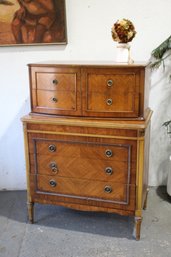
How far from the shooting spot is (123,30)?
1.98 m

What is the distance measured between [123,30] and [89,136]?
0.73 meters

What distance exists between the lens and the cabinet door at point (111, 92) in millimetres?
1883

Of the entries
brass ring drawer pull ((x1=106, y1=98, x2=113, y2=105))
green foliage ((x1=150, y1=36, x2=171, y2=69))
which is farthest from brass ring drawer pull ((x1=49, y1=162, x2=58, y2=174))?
green foliage ((x1=150, y1=36, x2=171, y2=69))

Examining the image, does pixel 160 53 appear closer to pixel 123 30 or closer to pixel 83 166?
pixel 123 30

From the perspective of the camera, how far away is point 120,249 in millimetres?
2004

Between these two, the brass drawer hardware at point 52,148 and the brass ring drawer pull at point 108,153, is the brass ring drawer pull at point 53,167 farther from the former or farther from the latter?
the brass ring drawer pull at point 108,153

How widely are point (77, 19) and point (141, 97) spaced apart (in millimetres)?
967

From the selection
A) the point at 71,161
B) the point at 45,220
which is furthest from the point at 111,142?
the point at 45,220

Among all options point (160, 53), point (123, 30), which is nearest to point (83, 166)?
point (123, 30)

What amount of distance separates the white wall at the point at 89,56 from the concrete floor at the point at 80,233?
1.28ft

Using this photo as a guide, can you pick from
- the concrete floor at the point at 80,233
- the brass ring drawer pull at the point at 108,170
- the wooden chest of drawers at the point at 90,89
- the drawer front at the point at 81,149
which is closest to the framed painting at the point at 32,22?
the wooden chest of drawers at the point at 90,89

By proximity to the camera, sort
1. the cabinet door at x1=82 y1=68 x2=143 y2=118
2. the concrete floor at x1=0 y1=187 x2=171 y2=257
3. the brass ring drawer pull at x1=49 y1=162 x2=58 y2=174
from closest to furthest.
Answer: the cabinet door at x1=82 y1=68 x2=143 y2=118, the concrete floor at x1=0 y1=187 x2=171 y2=257, the brass ring drawer pull at x1=49 y1=162 x2=58 y2=174

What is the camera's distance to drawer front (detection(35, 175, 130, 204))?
2023mm

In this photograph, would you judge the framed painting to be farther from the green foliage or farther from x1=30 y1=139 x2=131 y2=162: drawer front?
x1=30 y1=139 x2=131 y2=162: drawer front
